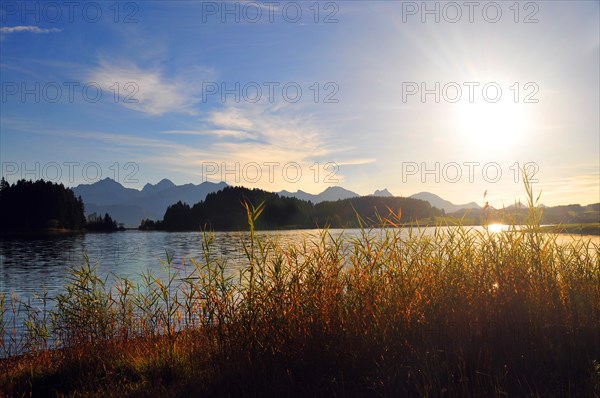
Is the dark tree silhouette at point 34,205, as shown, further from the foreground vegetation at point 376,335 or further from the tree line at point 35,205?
the foreground vegetation at point 376,335

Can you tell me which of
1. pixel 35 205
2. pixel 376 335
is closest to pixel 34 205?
pixel 35 205

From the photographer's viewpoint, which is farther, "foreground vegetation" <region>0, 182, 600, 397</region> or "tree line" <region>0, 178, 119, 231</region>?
"tree line" <region>0, 178, 119, 231</region>

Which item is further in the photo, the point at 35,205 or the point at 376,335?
the point at 35,205

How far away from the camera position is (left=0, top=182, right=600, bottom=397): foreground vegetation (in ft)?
19.4

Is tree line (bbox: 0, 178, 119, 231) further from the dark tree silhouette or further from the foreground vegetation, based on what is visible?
the foreground vegetation

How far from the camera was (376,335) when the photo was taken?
22.7ft

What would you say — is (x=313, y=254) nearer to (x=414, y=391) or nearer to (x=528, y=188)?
(x=414, y=391)

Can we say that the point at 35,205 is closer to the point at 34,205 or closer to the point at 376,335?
the point at 34,205

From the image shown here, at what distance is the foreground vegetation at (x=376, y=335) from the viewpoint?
5.93m

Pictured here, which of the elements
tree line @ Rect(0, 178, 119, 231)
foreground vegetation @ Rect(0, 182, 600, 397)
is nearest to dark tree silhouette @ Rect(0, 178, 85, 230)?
tree line @ Rect(0, 178, 119, 231)

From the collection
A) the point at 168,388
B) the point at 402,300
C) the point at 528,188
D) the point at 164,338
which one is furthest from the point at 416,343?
the point at 164,338

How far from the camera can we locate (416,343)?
22.5 feet

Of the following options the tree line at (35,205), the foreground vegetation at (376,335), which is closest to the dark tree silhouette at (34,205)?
the tree line at (35,205)

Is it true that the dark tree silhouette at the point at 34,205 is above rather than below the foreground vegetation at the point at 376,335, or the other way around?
above
